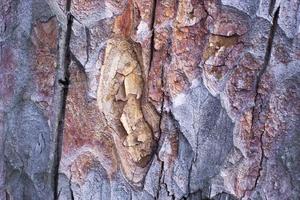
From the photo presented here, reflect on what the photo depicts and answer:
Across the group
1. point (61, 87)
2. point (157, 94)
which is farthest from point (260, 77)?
point (61, 87)

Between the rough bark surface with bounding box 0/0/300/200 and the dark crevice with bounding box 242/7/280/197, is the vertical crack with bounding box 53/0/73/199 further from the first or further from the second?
the dark crevice with bounding box 242/7/280/197

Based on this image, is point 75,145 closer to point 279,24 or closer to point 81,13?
point 81,13

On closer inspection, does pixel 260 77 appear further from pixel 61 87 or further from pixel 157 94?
pixel 61 87

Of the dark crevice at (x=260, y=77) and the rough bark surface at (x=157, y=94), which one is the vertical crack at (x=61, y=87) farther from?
the dark crevice at (x=260, y=77)

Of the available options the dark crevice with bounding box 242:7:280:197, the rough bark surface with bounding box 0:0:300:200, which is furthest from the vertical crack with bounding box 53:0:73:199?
the dark crevice with bounding box 242:7:280:197

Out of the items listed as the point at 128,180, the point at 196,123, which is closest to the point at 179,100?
the point at 196,123

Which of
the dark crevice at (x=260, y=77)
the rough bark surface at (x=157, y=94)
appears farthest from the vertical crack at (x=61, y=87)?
the dark crevice at (x=260, y=77)
